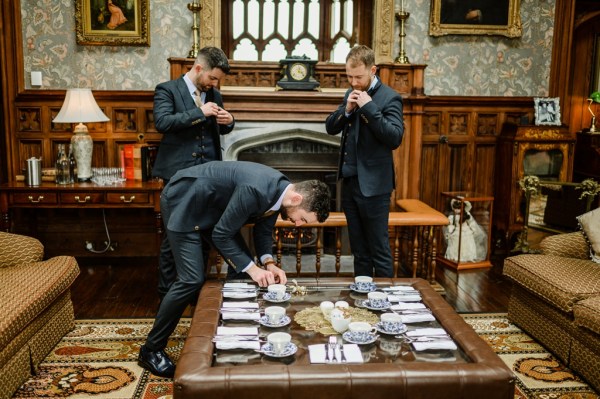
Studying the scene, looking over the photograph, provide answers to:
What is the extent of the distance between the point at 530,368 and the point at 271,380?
6.13ft

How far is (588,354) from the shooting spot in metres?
3.08

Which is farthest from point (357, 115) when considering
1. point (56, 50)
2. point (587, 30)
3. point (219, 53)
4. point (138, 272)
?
point (587, 30)

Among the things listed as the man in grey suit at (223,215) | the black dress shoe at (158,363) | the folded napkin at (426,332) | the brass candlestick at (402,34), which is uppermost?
the brass candlestick at (402,34)

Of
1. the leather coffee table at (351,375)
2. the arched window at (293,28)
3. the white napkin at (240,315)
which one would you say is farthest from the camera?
the arched window at (293,28)

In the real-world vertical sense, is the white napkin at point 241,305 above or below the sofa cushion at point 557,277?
above

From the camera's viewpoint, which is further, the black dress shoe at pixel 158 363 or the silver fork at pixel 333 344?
the black dress shoe at pixel 158 363

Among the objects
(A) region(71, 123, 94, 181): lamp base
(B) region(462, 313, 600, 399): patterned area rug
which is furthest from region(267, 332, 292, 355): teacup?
(A) region(71, 123, 94, 181): lamp base

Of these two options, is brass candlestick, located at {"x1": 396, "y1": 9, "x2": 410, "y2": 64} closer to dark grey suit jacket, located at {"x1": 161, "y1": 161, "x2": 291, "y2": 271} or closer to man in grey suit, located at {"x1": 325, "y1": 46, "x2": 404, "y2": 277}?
man in grey suit, located at {"x1": 325, "y1": 46, "x2": 404, "y2": 277}

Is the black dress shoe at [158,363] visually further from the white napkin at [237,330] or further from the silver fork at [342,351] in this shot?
the silver fork at [342,351]

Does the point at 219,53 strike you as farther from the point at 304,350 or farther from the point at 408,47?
the point at 408,47

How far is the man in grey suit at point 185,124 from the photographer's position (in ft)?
11.8

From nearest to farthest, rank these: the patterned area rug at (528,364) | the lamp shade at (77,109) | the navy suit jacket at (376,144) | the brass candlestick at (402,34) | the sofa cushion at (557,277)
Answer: the patterned area rug at (528,364), the sofa cushion at (557,277), the navy suit jacket at (376,144), the lamp shade at (77,109), the brass candlestick at (402,34)

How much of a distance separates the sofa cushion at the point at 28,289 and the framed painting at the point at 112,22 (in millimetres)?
2266

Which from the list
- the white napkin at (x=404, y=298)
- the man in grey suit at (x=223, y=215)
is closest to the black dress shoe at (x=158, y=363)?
the man in grey suit at (x=223, y=215)
